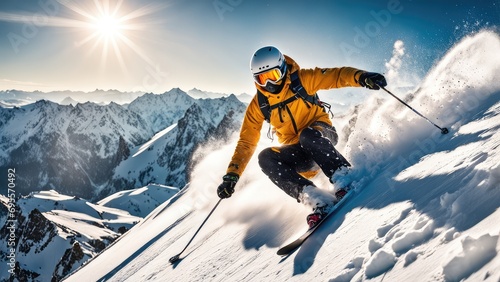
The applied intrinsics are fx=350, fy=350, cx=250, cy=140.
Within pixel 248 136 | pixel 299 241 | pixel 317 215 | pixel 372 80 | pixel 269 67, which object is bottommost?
pixel 299 241

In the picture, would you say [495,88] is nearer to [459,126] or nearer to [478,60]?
[478,60]

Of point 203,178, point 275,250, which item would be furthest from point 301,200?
point 203,178

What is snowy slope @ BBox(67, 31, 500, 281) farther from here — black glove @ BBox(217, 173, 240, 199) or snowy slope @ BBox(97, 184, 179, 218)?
snowy slope @ BBox(97, 184, 179, 218)

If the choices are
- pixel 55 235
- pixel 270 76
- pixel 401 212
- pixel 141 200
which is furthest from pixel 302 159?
pixel 141 200

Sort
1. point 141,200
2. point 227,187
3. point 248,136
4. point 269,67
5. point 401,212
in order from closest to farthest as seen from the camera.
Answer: point 401,212
point 269,67
point 227,187
point 248,136
point 141,200

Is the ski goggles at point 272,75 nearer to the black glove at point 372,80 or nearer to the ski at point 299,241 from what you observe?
the black glove at point 372,80

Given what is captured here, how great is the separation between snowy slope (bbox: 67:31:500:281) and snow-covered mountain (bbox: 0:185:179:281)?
6958cm

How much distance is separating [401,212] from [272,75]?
3.33m

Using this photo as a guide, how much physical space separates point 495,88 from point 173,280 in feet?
20.9

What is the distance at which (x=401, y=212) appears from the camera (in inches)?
121

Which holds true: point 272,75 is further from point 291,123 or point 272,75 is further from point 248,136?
point 248,136

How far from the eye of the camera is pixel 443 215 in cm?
255

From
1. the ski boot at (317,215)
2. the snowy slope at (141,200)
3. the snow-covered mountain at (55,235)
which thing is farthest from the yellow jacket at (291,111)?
the snowy slope at (141,200)

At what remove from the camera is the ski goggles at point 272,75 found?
5758 millimetres
